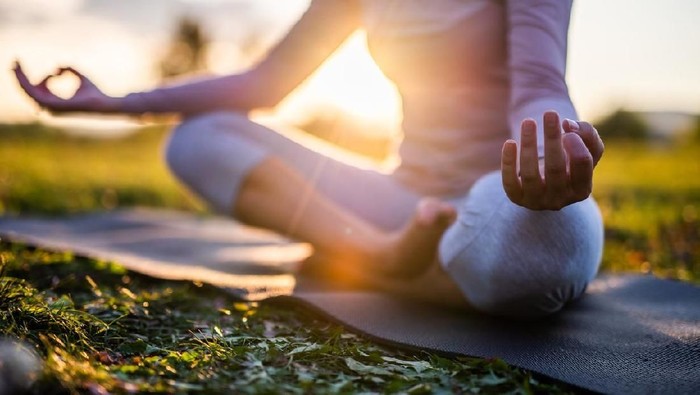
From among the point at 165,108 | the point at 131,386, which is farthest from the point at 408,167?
the point at 131,386

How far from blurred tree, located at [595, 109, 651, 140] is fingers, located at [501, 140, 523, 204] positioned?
1865cm

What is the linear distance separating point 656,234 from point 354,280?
8.52ft

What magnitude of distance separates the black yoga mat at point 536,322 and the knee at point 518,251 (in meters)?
0.11

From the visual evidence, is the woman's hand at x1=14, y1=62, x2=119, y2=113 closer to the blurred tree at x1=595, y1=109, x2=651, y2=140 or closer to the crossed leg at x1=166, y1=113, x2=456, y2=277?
the crossed leg at x1=166, y1=113, x2=456, y2=277

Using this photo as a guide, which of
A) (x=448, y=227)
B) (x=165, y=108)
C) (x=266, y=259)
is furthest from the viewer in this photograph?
(x=266, y=259)

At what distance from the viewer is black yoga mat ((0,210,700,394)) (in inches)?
55.6

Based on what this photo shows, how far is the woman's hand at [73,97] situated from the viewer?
7.51 feet

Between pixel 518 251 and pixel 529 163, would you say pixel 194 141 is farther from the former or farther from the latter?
pixel 529 163

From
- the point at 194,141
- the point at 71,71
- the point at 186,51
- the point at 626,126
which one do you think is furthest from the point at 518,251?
the point at 186,51

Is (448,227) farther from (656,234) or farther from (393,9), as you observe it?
(656,234)

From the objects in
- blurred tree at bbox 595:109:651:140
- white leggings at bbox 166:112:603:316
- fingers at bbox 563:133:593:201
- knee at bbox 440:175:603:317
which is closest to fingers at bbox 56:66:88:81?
white leggings at bbox 166:112:603:316

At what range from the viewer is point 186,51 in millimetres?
29609

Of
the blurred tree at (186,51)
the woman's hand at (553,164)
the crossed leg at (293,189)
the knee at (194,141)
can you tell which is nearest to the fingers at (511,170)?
the woman's hand at (553,164)

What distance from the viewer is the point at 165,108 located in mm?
2521
